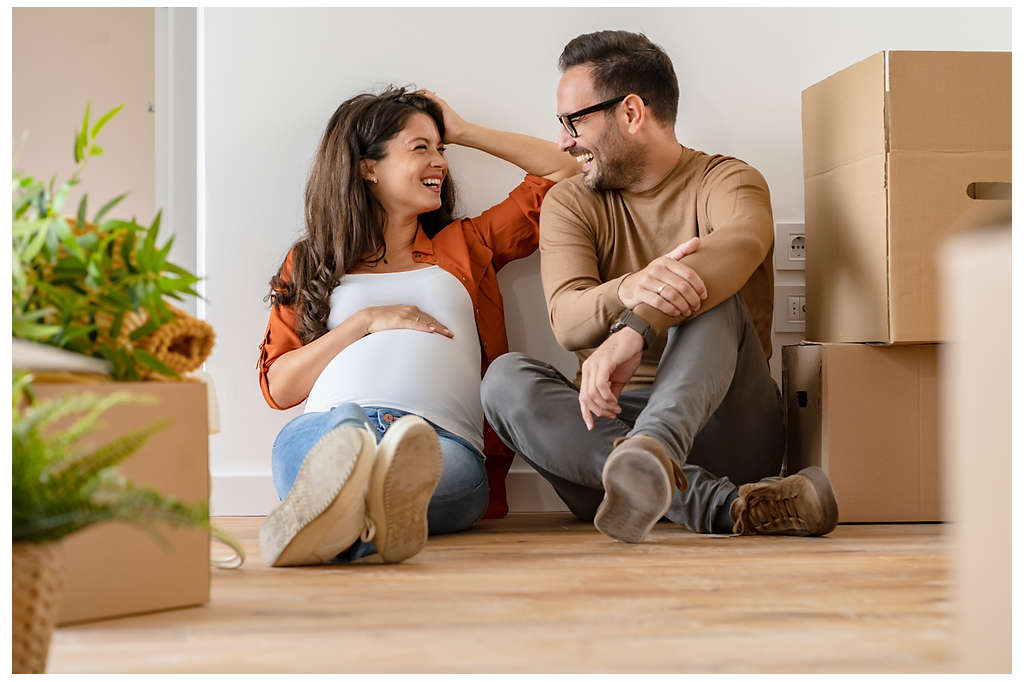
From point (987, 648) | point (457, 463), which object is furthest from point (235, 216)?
point (987, 648)

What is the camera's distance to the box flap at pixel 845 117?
175cm

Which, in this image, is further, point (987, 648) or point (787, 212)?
point (787, 212)

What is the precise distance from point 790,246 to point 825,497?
75 centimetres

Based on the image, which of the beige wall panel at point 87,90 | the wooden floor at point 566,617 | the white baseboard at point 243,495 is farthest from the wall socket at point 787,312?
the beige wall panel at point 87,90

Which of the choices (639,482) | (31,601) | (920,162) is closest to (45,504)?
(31,601)

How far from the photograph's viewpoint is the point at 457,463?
1.75m

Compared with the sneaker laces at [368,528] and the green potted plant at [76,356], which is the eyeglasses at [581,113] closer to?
the sneaker laces at [368,528]

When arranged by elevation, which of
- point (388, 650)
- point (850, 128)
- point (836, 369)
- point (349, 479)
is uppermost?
point (850, 128)

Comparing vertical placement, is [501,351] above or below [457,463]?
above

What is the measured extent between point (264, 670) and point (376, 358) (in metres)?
1.06

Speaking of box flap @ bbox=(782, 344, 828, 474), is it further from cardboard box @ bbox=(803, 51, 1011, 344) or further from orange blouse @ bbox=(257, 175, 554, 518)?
orange blouse @ bbox=(257, 175, 554, 518)

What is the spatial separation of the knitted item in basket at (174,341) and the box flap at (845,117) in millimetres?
1219

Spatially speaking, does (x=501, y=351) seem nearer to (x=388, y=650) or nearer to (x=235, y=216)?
(x=235, y=216)

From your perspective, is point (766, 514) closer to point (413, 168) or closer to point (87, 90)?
point (413, 168)
